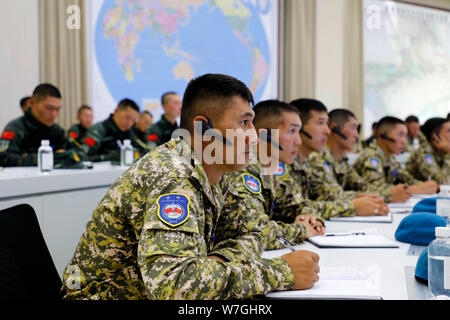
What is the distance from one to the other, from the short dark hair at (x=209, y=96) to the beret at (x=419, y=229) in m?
0.71

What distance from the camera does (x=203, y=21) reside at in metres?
5.68

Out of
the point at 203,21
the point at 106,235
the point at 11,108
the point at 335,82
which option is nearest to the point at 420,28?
the point at 335,82

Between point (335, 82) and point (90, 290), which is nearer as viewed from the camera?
point (90, 290)

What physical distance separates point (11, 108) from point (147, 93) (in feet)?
4.59

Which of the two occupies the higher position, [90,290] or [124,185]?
[124,185]

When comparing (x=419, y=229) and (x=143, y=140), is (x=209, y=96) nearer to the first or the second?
(x=419, y=229)

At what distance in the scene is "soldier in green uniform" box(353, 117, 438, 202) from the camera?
307 centimetres

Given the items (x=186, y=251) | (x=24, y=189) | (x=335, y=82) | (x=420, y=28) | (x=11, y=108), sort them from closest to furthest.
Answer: (x=186, y=251)
(x=24, y=189)
(x=11, y=108)
(x=335, y=82)
(x=420, y=28)

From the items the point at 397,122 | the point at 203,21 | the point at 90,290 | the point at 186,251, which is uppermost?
the point at 203,21

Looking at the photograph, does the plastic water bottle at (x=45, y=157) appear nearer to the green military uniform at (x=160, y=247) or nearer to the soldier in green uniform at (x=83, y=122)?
the green military uniform at (x=160, y=247)

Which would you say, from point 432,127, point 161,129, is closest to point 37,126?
point 161,129

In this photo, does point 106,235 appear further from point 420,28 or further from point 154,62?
point 420,28

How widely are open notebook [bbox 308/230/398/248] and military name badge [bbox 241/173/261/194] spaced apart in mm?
255

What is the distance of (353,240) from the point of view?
1583mm
